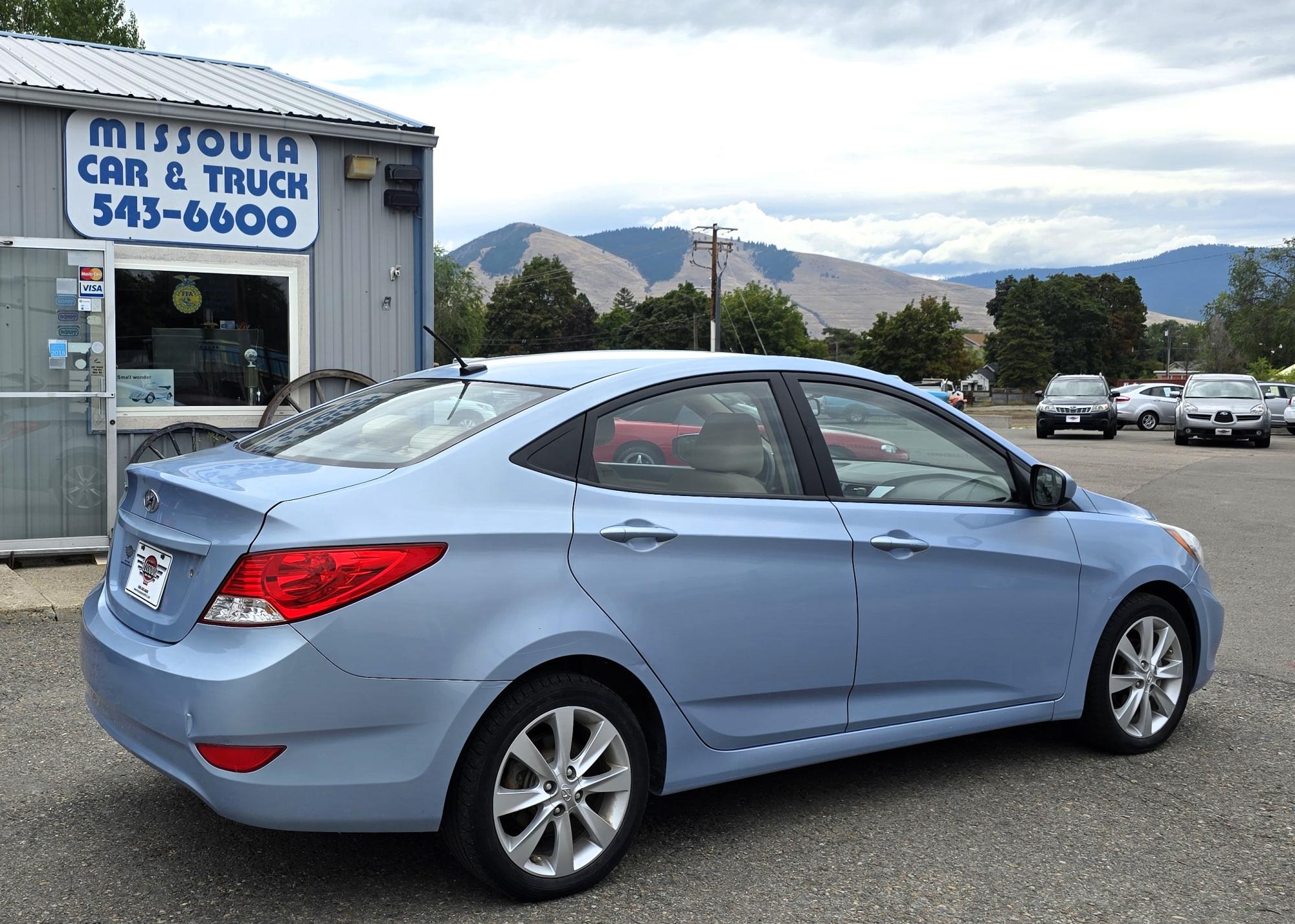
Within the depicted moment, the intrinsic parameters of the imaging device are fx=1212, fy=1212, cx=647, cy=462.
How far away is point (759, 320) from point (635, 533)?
115255 millimetres

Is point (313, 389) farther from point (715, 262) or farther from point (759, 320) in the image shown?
point (759, 320)

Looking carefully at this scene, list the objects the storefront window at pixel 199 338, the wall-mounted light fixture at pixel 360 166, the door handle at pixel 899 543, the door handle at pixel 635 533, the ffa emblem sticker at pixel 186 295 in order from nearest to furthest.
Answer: the door handle at pixel 635 533 → the door handle at pixel 899 543 → the storefront window at pixel 199 338 → the ffa emblem sticker at pixel 186 295 → the wall-mounted light fixture at pixel 360 166

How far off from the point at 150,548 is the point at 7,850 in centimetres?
110

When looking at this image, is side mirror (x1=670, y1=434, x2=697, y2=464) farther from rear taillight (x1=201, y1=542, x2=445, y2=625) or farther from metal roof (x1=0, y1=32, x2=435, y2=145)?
metal roof (x1=0, y1=32, x2=435, y2=145)

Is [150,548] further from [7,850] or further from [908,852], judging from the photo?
[908,852]

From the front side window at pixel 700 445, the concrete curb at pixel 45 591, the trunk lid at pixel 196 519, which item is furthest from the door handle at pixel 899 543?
the concrete curb at pixel 45 591

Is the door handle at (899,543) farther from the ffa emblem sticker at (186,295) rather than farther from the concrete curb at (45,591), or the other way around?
the ffa emblem sticker at (186,295)

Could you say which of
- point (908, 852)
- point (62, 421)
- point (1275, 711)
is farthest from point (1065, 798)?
point (62, 421)

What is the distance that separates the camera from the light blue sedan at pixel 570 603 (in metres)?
3.12

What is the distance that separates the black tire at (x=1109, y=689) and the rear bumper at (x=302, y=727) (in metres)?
2.63

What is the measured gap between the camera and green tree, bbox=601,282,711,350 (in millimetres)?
97250

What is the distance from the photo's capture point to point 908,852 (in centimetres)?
385

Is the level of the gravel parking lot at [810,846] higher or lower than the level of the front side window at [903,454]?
lower

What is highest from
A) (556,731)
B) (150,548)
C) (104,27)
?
(104,27)
